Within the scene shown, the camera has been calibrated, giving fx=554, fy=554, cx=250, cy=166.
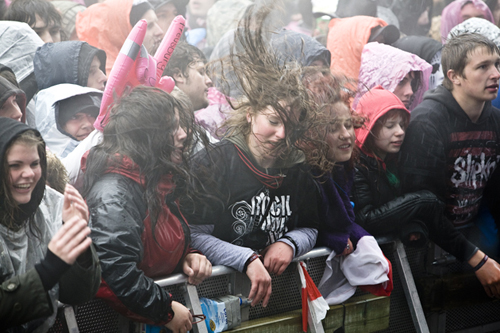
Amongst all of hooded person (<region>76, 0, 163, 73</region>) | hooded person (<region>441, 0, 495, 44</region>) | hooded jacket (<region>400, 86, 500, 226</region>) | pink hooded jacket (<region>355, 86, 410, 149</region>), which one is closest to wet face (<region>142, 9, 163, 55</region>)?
hooded person (<region>76, 0, 163, 73</region>)

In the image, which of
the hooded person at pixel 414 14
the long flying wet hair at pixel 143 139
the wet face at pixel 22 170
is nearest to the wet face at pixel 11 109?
the wet face at pixel 22 170

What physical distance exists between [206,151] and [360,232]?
106cm

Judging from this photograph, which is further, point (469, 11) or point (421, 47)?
point (469, 11)

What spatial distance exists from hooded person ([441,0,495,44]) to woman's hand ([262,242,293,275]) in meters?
2.60

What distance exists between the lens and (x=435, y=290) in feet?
11.4

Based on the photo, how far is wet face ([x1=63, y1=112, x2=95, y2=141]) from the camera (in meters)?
2.52

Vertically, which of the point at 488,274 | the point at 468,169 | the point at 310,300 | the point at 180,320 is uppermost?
the point at 468,169

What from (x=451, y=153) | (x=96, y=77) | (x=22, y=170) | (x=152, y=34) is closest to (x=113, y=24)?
(x=152, y=34)

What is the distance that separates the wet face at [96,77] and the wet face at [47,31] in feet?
1.29

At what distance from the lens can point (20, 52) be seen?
8.76 ft

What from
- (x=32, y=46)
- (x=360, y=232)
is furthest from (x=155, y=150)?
(x=360, y=232)

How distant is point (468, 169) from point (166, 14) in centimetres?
213

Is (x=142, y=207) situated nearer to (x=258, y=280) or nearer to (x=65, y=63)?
(x=258, y=280)

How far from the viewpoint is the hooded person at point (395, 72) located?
12.2ft
